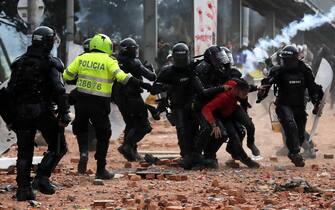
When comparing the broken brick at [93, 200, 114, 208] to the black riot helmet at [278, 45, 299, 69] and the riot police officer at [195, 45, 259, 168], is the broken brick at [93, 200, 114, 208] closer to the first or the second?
the riot police officer at [195, 45, 259, 168]

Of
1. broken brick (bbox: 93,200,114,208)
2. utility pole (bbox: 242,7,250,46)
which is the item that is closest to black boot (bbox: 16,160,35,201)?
broken brick (bbox: 93,200,114,208)

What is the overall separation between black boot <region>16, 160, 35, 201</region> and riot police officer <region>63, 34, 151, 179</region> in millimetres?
1626

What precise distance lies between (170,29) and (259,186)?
34497 millimetres

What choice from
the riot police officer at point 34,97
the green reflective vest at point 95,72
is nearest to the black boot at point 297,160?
the green reflective vest at point 95,72

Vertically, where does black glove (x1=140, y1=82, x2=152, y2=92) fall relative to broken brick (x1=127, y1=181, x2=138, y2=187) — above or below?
above

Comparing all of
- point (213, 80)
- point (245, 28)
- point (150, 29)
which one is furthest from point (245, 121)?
point (245, 28)

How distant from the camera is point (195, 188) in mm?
10039

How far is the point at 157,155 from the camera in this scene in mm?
14367

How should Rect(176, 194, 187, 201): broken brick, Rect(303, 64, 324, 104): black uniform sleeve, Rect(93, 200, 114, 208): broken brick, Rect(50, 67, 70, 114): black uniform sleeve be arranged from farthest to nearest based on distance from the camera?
Rect(303, 64, 324, 104): black uniform sleeve, Rect(50, 67, 70, 114): black uniform sleeve, Rect(176, 194, 187, 201): broken brick, Rect(93, 200, 114, 208): broken brick

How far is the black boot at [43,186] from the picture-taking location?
9758mm

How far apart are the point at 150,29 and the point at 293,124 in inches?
602

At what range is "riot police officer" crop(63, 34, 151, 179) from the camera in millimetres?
10711

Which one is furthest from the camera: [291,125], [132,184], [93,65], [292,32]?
[292,32]

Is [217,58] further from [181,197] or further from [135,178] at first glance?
[181,197]
